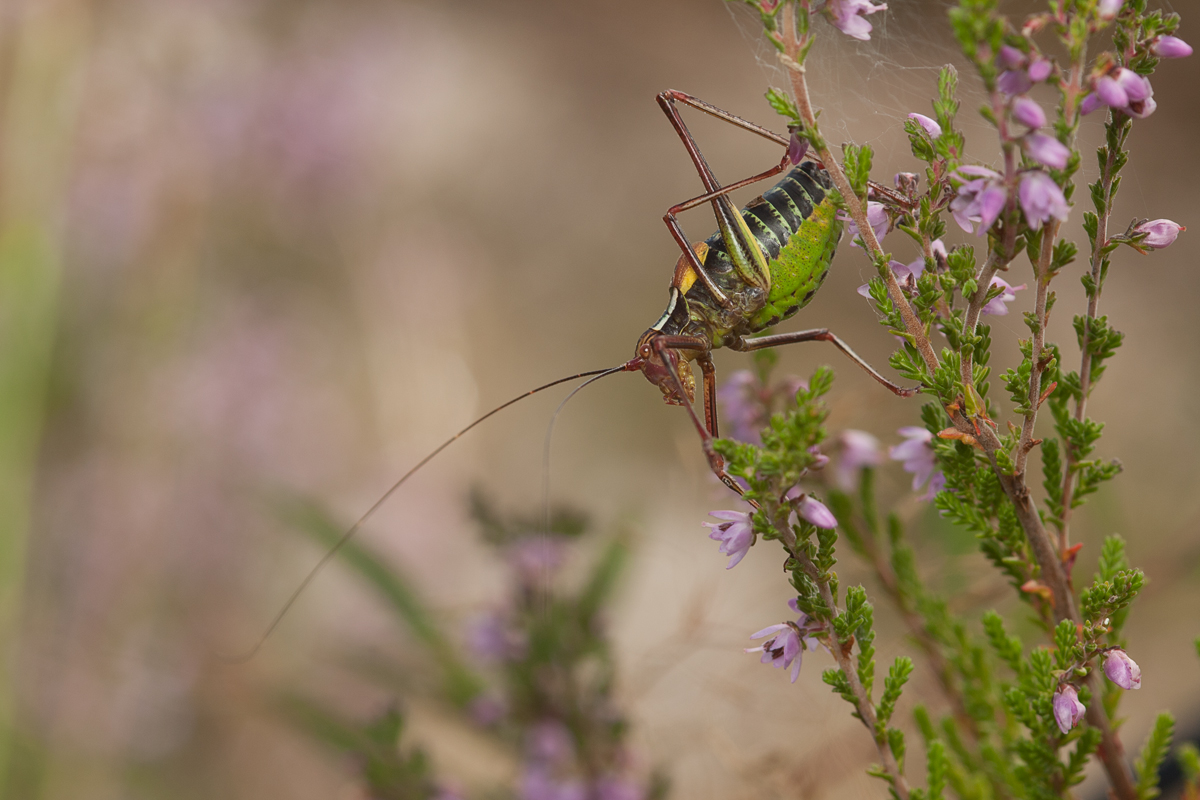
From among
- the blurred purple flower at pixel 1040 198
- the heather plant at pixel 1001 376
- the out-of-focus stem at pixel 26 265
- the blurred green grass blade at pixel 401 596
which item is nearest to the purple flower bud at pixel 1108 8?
the heather plant at pixel 1001 376

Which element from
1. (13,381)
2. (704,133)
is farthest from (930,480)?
(704,133)

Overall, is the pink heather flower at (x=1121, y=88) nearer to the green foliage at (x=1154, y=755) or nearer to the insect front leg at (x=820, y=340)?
the insect front leg at (x=820, y=340)

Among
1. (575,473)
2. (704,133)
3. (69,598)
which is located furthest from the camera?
(704,133)

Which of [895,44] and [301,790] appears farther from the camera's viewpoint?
[301,790]

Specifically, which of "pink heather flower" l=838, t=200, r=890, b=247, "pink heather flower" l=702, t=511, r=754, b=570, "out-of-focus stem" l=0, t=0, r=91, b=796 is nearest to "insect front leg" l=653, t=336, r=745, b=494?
"pink heather flower" l=702, t=511, r=754, b=570

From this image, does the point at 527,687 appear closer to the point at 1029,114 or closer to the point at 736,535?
the point at 736,535

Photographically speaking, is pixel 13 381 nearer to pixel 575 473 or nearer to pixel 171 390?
pixel 171 390
